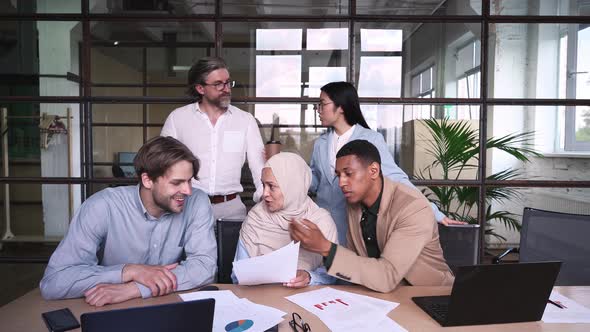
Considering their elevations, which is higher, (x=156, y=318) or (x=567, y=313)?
(x=156, y=318)

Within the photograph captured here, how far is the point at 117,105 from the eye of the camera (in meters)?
2.96

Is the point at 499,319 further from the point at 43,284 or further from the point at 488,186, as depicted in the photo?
the point at 488,186

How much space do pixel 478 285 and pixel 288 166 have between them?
932 mm

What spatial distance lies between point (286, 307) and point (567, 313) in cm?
85

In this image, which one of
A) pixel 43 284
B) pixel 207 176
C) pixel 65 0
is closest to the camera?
pixel 43 284

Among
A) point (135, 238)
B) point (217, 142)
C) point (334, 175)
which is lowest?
point (135, 238)

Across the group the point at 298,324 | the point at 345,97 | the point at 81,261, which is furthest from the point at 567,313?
the point at 81,261

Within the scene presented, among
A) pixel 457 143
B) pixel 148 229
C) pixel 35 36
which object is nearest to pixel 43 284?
pixel 148 229

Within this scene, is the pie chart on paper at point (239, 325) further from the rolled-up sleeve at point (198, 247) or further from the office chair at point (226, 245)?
the office chair at point (226, 245)

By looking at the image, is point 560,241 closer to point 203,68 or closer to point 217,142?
point 217,142

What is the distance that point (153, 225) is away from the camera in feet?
5.68

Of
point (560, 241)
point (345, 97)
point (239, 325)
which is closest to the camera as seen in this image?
point (239, 325)

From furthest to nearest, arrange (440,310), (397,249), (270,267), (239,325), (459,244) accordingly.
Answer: (459,244) < (397,249) < (270,267) < (440,310) < (239,325)

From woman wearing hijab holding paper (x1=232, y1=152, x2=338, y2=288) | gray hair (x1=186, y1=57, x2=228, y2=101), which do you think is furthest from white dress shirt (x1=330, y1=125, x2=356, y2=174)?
gray hair (x1=186, y1=57, x2=228, y2=101)
